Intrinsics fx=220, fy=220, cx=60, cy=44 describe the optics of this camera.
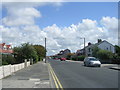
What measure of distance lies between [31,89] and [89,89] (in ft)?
9.90

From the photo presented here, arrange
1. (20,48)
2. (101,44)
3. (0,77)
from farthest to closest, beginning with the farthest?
(101,44), (20,48), (0,77)

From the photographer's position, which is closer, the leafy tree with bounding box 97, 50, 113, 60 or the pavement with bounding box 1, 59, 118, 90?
the pavement with bounding box 1, 59, 118, 90

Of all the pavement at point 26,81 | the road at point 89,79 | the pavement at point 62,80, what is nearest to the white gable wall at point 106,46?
the road at point 89,79

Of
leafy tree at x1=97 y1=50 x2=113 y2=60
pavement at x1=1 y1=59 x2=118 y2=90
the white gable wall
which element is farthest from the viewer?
the white gable wall

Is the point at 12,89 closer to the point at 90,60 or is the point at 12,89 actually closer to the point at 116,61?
the point at 90,60

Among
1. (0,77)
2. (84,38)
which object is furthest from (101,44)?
(0,77)

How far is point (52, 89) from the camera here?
1175 centimetres

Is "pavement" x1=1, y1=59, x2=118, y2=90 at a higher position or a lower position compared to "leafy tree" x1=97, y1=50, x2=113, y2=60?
lower

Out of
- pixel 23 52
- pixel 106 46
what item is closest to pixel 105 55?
pixel 23 52

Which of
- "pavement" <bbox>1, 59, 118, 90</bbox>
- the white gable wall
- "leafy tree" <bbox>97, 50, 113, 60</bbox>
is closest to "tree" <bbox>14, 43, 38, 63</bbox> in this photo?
"pavement" <bbox>1, 59, 118, 90</bbox>

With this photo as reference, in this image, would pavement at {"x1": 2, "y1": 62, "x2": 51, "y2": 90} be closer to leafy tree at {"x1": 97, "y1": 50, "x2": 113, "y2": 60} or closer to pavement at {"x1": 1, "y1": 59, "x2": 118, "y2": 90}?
pavement at {"x1": 1, "y1": 59, "x2": 118, "y2": 90}

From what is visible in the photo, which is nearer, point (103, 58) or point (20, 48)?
point (20, 48)

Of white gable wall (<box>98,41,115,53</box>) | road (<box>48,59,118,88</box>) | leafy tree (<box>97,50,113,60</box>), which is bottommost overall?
road (<box>48,59,118,88</box>)

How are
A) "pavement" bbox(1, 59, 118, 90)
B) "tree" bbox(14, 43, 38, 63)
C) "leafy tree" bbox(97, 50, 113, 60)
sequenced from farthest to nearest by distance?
"leafy tree" bbox(97, 50, 113, 60) < "tree" bbox(14, 43, 38, 63) < "pavement" bbox(1, 59, 118, 90)
